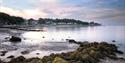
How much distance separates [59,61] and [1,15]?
122 m

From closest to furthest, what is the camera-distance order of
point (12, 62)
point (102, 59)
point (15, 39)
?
point (12, 62), point (102, 59), point (15, 39)

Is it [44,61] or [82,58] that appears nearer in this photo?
[44,61]

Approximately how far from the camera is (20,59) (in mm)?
21078

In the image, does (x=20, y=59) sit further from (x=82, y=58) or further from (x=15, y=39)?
(x=15, y=39)

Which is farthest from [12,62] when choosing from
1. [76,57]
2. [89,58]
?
[89,58]

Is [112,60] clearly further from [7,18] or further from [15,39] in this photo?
[7,18]

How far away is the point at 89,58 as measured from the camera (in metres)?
18.7

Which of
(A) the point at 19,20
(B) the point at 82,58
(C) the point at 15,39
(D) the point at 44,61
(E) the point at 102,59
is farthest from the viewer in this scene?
(A) the point at 19,20

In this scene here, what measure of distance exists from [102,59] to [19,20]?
489 feet

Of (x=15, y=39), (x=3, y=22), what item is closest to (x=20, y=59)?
(x=15, y=39)

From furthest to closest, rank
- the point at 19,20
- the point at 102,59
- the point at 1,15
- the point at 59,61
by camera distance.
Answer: the point at 19,20
the point at 1,15
the point at 102,59
the point at 59,61

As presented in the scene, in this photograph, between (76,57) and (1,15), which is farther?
(1,15)

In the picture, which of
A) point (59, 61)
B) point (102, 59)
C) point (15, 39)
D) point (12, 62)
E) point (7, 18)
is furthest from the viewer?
point (7, 18)

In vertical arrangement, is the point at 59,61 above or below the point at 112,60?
above
